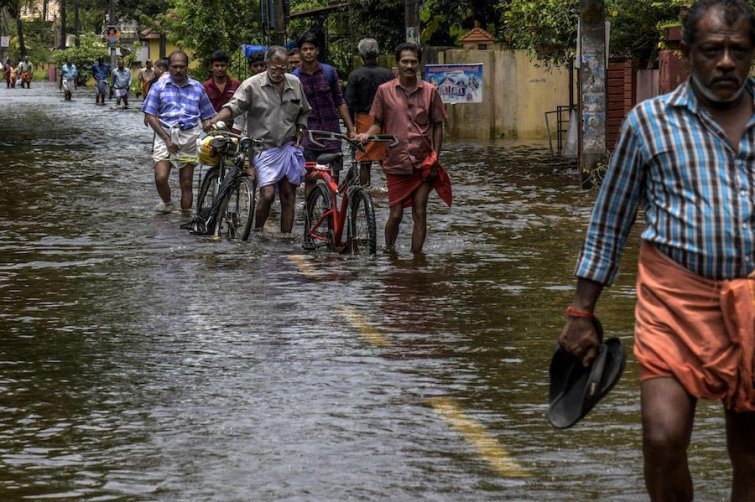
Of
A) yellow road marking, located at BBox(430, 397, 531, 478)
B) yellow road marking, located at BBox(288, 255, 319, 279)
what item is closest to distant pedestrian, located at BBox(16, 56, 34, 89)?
yellow road marking, located at BBox(288, 255, 319, 279)

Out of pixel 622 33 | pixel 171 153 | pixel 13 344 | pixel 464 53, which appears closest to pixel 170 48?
pixel 464 53

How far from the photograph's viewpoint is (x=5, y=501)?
588cm

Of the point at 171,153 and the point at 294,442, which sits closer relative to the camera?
the point at 294,442

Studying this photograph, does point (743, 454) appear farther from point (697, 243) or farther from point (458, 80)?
point (458, 80)

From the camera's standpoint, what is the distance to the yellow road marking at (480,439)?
6.20 meters

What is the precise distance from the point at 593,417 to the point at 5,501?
2537mm

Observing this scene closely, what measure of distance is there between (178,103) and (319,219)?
12.7ft

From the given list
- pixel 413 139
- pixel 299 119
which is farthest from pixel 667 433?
pixel 299 119

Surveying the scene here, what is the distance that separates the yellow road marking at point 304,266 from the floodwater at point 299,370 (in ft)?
0.16

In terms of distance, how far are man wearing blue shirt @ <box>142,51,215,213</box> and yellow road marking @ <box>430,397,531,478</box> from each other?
31.3ft

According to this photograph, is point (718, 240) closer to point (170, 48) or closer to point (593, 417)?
point (593, 417)

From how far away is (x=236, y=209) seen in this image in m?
14.4

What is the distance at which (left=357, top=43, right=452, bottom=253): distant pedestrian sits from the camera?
1302cm

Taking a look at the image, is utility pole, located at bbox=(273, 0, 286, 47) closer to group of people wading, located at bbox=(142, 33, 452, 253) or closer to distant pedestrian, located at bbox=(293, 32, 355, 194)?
group of people wading, located at bbox=(142, 33, 452, 253)
